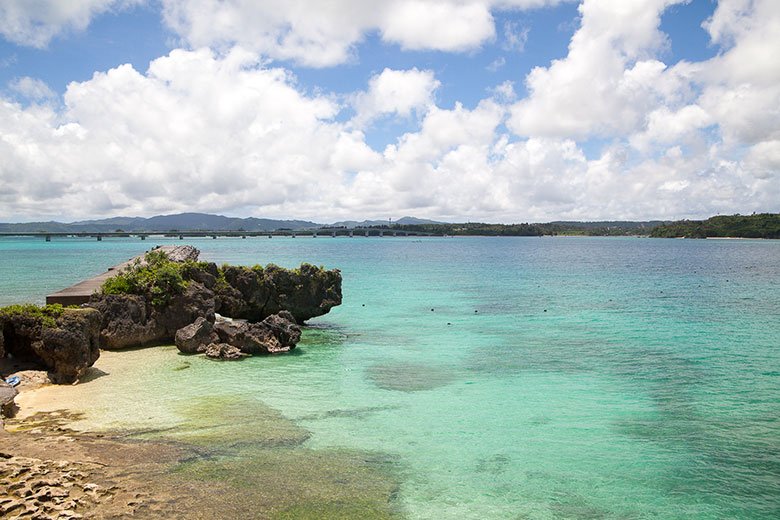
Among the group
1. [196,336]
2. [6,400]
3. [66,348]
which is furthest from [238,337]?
[6,400]

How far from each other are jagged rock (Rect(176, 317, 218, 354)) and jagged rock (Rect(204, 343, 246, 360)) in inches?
18.9

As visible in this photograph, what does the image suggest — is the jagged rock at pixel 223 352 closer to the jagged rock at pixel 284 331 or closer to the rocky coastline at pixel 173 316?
the rocky coastline at pixel 173 316

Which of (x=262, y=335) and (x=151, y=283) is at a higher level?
(x=151, y=283)

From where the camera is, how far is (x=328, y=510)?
33.6 feet

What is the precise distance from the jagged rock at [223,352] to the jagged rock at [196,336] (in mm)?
481

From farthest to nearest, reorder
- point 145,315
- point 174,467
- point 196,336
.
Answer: point 145,315 < point 196,336 < point 174,467

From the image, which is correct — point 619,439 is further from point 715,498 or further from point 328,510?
point 328,510

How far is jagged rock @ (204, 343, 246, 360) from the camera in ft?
73.7

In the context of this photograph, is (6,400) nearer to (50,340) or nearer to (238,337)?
(50,340)

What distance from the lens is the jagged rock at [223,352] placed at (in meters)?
22.5

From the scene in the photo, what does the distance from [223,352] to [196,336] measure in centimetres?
157

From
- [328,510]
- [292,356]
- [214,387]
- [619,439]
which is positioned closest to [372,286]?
[292,356]

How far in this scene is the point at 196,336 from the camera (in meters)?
23.3

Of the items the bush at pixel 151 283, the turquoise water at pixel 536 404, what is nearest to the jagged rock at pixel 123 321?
the bush at pixel 151 283
